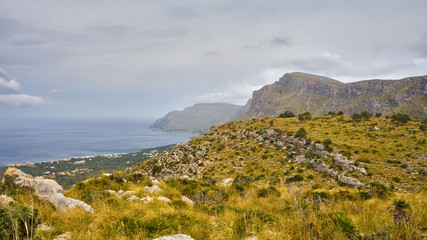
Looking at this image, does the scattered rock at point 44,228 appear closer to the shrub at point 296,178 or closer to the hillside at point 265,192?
the hillside at point 265,192

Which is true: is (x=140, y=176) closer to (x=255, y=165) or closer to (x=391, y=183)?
(x=255, y=165)

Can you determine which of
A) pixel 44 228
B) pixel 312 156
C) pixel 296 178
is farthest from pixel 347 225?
pixel 312 156

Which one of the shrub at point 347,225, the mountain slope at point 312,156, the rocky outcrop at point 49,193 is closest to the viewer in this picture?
the shrub at point 347,225

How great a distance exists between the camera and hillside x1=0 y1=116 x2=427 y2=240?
396 centimetres

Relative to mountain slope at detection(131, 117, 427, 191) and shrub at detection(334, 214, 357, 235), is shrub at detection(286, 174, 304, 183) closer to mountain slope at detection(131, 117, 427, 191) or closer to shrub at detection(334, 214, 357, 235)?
mountain slope at detection(131, 117, 427, 191)

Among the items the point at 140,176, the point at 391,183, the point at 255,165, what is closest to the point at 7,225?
the point at 140,176

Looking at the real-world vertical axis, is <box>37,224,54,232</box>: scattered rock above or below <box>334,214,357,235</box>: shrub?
below

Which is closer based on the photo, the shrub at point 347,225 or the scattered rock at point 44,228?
the shrub at point 347,225

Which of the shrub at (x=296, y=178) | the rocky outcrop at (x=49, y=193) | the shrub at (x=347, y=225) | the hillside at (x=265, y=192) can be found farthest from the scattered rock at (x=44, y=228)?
the shrub at (x=296, y=178)

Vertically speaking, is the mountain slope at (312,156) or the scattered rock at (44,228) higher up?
the scattered rock at (44,228)

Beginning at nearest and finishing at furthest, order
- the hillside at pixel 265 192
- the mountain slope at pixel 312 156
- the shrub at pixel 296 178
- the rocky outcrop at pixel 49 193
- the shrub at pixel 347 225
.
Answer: the shrub at pixel 347 225
the hillside at pixel 265 192
the rocky outcrop at pixel 49 193
the mountain slope at pixel 312 156
the shrub at pixel 296 178

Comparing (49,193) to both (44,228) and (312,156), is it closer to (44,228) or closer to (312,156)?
(44,228)

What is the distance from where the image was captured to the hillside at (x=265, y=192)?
13.0ft

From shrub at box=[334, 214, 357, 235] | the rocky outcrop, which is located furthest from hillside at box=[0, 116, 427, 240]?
the rocky outcrop
